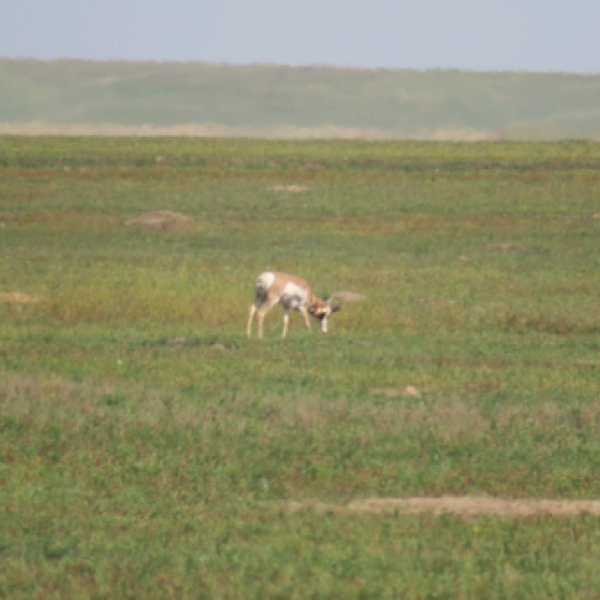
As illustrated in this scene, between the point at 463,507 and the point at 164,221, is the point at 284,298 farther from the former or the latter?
the point at 164,221

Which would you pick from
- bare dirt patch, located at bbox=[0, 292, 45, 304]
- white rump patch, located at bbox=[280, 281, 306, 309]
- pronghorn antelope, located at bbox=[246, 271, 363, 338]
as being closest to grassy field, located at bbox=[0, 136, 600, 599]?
bare dirt patch, located at bbox=[0, 292, 45, 304]

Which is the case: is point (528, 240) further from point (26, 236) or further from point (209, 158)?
point (209, 158)

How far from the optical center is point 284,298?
21469mm

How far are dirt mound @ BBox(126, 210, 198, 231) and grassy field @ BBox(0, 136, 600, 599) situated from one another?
4.00m

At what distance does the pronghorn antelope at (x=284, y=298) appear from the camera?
2096cm

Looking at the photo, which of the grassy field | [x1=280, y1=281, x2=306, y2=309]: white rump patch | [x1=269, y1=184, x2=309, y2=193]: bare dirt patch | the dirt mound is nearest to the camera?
the grassy field

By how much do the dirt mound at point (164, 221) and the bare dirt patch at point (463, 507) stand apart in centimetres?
3353

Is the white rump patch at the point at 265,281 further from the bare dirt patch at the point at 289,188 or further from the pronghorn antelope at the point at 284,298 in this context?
the bare dirt patch at the point at 289,188

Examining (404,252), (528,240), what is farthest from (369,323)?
(528,240)

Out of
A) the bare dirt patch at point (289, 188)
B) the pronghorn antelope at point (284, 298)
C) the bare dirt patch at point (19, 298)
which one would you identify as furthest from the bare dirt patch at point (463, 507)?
the bare dirt patch at point (289, 188)

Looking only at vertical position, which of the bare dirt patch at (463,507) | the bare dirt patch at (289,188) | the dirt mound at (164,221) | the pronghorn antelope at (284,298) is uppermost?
the bare dirt patch at (463,507)

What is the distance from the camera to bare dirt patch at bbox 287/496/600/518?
9367 millimetres

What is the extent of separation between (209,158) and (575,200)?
→ 103 ft

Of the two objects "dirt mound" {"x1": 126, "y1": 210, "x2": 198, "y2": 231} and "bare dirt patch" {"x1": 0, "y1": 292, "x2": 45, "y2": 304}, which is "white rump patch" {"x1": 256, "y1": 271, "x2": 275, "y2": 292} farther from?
"dirt mound" {"x1": 126, "y1": 210, "x2": 198, "y2": 231}
